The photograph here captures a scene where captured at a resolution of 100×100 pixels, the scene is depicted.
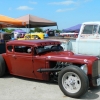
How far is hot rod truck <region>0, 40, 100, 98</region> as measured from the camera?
483cm

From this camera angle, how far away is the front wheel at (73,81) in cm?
464

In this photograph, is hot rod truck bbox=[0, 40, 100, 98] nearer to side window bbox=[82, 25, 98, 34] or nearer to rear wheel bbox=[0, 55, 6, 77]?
rear wheel bbox=[0, 55, 6, 77]

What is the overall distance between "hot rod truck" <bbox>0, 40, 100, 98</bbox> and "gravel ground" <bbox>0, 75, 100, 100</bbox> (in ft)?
0.65

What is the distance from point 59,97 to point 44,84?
1.14 metres

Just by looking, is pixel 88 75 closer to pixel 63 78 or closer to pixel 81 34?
pixel 63 78

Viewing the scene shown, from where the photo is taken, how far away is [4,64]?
6.64 m

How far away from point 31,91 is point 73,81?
1.13m

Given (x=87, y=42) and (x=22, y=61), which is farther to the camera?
(x=87, y=42)

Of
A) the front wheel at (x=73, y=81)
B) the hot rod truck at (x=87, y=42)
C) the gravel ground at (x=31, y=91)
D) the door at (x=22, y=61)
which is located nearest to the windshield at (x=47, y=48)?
the door at (x=22, y=61)

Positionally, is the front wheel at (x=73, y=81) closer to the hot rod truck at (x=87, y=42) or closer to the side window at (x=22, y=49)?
the side window at (x=22, y=49)

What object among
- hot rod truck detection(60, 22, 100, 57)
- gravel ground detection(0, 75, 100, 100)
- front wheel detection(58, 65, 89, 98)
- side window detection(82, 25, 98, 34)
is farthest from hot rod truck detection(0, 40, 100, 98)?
side window detection(82, 25, 98, 34)

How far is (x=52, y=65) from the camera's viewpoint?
225 inches

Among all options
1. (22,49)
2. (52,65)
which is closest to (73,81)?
(52,65)

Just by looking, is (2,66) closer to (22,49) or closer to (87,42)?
(22,49)
